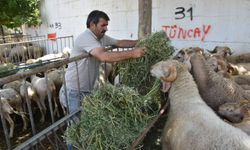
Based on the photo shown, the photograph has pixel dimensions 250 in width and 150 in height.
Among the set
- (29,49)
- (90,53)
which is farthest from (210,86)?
(29,49)

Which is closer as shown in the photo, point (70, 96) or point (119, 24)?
point (70, 96)

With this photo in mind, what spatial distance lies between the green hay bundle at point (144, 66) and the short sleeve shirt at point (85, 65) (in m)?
0.41

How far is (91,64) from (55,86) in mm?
3792

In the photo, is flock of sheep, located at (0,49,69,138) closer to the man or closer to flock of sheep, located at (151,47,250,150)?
the man

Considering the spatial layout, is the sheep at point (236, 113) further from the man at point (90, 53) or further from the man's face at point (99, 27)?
the man's face at point (99, 27)

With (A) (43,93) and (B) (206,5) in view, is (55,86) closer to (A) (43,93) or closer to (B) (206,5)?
(A) (43,93)

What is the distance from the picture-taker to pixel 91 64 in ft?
11.4

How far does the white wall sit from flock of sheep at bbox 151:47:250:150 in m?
2.60

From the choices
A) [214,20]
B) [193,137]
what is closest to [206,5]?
[214,20]

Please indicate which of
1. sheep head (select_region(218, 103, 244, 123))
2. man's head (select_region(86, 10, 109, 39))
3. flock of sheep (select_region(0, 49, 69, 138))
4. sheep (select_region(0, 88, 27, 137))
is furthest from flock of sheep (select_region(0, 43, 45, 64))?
sheep head (select_region(218, 103, 244, 123))

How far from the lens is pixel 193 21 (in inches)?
287

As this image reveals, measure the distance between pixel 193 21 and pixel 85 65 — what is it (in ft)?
15.6

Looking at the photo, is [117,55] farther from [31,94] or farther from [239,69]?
[31,94]

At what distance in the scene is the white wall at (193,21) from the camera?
6488 millimetres
